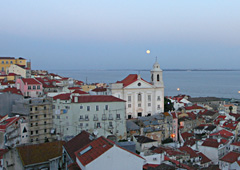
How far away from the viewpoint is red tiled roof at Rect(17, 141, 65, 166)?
12583 mm

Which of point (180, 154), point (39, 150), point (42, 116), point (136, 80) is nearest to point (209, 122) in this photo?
point (136, 80)

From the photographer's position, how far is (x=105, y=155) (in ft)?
32.5

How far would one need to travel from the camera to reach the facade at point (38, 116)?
87.5ft


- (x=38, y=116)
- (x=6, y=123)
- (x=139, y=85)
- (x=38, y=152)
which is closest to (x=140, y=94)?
(x=139, y=85)

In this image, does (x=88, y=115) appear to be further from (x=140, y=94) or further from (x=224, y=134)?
(x=224, y=134)

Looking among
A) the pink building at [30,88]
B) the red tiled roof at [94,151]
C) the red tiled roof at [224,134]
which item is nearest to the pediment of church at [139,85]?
the pink building at [30,88]

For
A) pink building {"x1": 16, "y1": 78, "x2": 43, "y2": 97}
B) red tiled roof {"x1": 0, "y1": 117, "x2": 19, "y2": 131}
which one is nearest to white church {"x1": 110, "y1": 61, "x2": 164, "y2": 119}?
pink building {"x1": 16, "y1": 78, "x2": 43, "y2": 97}

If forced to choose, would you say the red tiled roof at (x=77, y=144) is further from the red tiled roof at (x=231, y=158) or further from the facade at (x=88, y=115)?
the facade at (x=88, y=115)

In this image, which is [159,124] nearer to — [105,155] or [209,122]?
[209,122]

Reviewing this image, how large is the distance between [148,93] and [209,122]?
32.1 feet

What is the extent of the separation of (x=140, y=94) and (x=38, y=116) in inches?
715

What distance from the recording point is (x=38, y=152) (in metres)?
13.2

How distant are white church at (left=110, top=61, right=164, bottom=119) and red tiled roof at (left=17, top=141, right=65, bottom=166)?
1039 inches

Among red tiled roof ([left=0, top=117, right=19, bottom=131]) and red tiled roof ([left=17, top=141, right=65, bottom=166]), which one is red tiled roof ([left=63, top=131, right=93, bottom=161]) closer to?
red tiled roof ([left=17, top=141, right=65, bottom=166])
